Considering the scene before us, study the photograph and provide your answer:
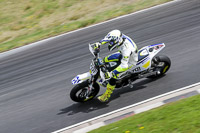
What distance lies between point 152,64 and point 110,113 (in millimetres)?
2083

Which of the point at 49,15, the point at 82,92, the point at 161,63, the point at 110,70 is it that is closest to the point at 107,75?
the point at 110,70

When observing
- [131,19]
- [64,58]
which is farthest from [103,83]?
[131,19]

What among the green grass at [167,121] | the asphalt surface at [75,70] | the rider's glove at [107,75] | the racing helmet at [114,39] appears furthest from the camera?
the asphalt surface at [75,70]

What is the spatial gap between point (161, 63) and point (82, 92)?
262 cm

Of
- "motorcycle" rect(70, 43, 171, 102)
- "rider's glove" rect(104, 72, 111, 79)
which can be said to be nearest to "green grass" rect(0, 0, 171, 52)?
"motorcycle" rect(70, 43, 171, 102)

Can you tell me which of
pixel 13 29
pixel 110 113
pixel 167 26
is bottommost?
pixel 110 113

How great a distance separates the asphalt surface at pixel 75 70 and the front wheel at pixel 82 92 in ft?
0.76

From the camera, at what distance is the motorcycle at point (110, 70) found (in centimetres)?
779

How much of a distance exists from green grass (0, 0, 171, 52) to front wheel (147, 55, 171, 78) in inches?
306

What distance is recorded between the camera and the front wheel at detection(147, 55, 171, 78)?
8641 millimetres

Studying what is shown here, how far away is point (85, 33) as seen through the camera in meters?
14.7

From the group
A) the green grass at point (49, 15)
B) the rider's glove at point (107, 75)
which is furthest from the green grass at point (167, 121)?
the green grass at point (49, 15)

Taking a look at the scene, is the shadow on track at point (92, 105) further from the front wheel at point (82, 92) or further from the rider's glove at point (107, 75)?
the rider's glove at point (107, 75)

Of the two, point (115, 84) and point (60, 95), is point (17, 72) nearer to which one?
point (60, 95)
